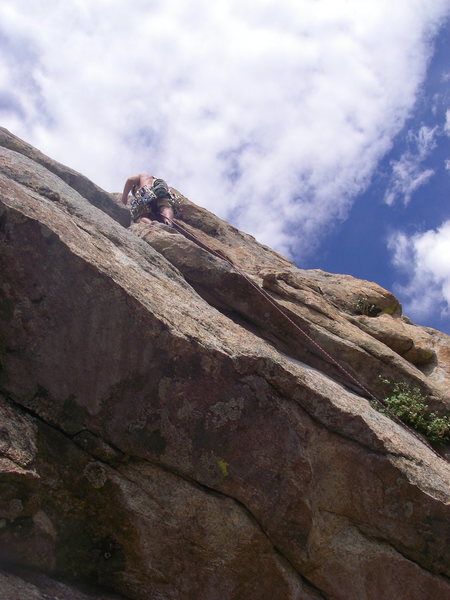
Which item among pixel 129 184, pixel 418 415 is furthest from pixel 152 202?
pixel 418 415

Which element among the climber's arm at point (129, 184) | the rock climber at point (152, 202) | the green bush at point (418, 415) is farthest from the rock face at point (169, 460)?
the climber's arm at point (129, 184)

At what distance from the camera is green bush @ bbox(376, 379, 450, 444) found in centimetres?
934

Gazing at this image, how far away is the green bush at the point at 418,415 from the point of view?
934 cm

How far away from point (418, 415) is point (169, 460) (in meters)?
5.92

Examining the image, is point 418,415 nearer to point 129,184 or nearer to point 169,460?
point 169,460

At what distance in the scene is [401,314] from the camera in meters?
13.9

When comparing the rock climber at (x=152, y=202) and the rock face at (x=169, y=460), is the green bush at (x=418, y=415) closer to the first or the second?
the rock face at (x=169, y=460)

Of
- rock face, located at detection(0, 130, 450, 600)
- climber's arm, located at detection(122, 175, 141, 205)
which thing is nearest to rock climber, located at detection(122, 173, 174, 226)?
climber's arm, located at detection(122, 175, 141, 205)

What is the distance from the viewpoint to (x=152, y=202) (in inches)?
569

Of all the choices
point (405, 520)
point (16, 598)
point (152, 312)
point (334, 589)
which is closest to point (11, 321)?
point (152, 312)

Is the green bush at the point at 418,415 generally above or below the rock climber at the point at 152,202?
below

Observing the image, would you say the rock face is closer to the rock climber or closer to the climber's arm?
the rock climber

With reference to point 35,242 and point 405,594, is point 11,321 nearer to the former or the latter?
point 35,242

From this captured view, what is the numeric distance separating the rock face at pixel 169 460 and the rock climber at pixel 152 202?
23.8ft
